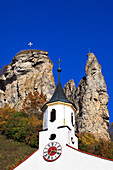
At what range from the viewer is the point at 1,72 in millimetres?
65188

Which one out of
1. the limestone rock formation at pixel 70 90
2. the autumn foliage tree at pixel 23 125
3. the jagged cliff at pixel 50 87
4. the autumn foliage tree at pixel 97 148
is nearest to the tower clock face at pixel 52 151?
the autumn foliage tree at pixel 23 125

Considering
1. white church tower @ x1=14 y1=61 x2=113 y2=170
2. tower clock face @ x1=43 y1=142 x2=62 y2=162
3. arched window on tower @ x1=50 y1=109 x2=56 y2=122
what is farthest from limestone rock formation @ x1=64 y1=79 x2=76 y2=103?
tower clock face @ x1=43 y1=142 x2=62 y2=162

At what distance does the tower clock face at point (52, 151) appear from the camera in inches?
698

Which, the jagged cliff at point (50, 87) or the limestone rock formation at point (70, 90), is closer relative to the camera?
the jagged cliff at point (50, 87)

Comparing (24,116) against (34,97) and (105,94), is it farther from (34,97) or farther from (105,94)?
(105,94)

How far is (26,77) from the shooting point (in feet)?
184

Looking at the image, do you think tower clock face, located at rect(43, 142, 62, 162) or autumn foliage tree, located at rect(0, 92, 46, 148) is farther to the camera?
autumn foliage tree, located at rect(0, 92, 46, 148)

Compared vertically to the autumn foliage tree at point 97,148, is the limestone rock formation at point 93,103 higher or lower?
higher

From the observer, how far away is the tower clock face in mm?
17734

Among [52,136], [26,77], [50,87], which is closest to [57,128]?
[52,136]

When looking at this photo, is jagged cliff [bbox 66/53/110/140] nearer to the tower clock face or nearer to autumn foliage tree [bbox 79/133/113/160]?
autumn foliage tree [bbox 79/133/113/160]

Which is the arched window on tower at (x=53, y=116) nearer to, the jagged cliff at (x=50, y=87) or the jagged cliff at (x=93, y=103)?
the jagged cliff at (x=93, y=103)

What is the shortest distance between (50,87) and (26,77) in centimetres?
525

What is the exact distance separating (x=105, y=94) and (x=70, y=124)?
110 ft
